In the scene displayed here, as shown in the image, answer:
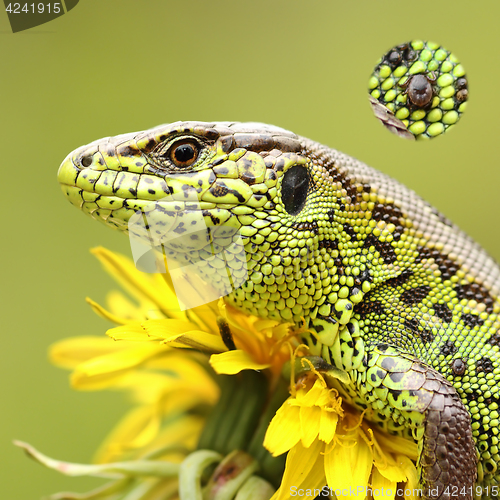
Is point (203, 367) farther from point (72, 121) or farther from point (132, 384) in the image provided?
point (72, 121)

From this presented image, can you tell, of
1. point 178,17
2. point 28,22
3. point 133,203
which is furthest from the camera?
point 178,17

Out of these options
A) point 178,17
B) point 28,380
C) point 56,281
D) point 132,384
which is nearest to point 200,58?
point 178,17

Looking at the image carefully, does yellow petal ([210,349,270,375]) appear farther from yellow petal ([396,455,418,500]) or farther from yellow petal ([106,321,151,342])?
yellow petal ([396,455,418,500])

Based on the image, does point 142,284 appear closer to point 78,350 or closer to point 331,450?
point 78,350

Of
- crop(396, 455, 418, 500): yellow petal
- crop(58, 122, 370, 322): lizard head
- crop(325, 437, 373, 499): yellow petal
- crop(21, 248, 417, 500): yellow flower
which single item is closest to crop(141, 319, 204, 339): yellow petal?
crop(21, 248, 417, 500): yellow flower

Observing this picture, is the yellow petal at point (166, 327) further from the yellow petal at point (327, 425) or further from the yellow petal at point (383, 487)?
the yellow petal at point (383, 487)

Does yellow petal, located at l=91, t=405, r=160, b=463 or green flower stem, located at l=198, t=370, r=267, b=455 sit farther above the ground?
green flower stem, located at l=198, t=370, r=267, b=455
